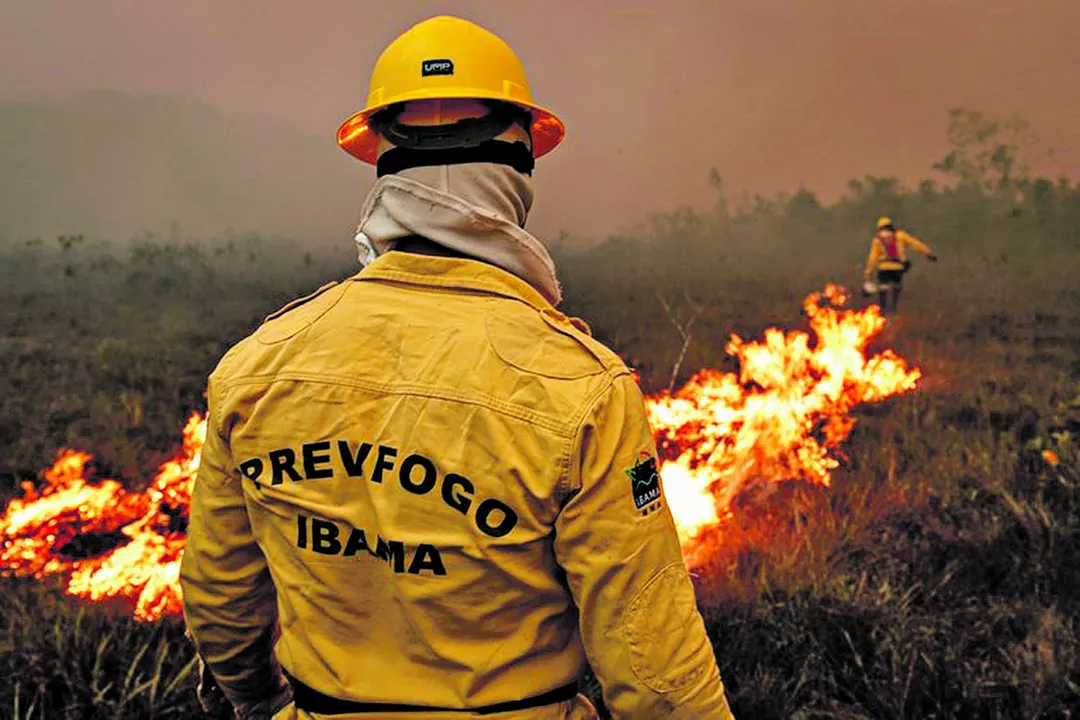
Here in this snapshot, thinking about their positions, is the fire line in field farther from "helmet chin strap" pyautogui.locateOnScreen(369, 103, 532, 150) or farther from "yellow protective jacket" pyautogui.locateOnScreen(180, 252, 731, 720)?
"helmet chin strap" pyautogui.locateOnScreen(369, 103, 532, 150)

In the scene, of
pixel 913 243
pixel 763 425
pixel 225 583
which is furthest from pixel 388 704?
pixel 913 243

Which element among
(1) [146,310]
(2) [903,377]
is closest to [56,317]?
(1) [146,310]

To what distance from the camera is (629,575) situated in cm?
132

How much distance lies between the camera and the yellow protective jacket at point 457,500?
4.16ft

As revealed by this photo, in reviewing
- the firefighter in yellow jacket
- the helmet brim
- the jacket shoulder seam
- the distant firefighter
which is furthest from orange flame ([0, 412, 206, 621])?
the distant firefighter

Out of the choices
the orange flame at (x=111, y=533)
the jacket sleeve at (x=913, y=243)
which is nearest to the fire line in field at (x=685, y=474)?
the orange flame at (x=111, y=533)

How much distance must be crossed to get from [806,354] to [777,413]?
28.7 inches

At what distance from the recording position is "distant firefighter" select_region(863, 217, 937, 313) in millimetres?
10914

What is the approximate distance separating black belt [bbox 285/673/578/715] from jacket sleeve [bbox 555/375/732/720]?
9 centimetres

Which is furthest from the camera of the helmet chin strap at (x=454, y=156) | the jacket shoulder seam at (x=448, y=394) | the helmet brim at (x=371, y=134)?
the helmet brim at (x=371, y=134)

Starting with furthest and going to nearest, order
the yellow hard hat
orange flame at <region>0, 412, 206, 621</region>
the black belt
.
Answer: orange flame at <region>0, 412, 206, 621</region> < the yellow hard hat < the black belt

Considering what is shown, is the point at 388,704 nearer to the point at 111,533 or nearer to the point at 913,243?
the point at 111,533

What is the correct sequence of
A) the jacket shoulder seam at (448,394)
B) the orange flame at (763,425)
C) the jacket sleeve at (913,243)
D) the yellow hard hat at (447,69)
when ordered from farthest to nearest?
the jacket sleeve at (913,243) < the orange flame at (763,425) < the yellow hard hat at (447,69) < the jacket shoulder seam at (448,394)

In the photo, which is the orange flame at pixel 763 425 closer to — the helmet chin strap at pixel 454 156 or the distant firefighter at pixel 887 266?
the helmet chin strap at pixel 454 156
